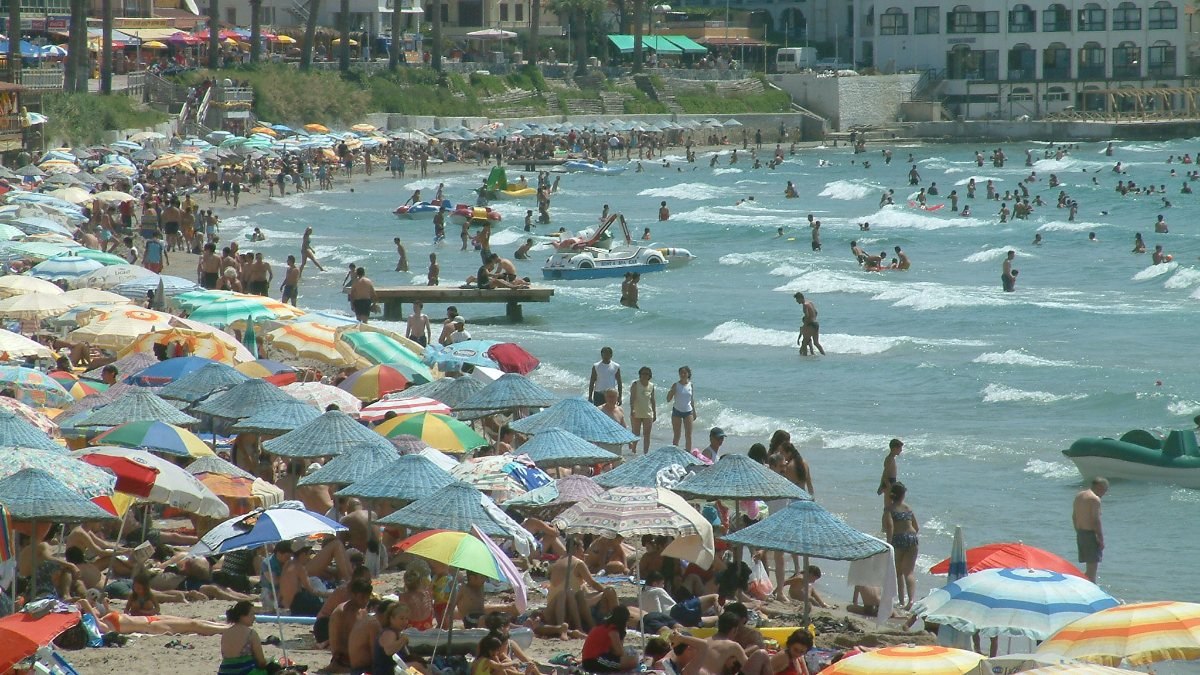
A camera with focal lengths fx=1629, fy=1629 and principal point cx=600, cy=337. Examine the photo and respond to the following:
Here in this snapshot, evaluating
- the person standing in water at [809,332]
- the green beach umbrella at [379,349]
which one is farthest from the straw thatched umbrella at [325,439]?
the person standing in water at [809,332]

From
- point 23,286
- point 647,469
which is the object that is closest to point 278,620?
point 647,469

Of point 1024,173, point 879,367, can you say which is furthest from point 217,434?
point 1024,173

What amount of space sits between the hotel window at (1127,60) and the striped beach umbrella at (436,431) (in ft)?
278

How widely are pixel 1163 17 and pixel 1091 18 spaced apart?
406 cm

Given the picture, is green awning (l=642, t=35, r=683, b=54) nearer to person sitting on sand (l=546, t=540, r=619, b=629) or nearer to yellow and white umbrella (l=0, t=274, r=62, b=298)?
yellow and white umbrella (l=0, t=274, r=62, b=298)

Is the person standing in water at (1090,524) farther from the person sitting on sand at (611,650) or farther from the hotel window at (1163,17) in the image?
the hotel window at (1163,17)

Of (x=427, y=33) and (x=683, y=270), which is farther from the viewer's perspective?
(x=427, y=33)

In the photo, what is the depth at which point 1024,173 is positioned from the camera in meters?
71.2

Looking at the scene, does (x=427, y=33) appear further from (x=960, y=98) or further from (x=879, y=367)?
(x=879, y=367)

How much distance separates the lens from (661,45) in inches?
3816

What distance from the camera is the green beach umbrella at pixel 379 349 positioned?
1798 centimetres

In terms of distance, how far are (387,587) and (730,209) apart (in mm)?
46554

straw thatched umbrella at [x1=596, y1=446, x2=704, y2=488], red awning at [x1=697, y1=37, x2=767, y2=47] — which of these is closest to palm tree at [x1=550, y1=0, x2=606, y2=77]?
red awning at [x1=697, y1=37, x2=767, y2=47]

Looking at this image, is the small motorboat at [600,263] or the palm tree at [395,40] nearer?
the small motorboat at [600,263]
